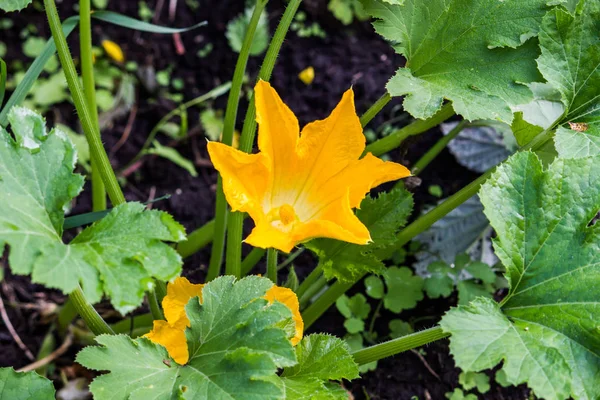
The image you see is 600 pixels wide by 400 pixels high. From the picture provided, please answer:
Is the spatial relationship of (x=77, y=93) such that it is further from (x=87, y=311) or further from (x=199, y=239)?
(x=199, y=239)

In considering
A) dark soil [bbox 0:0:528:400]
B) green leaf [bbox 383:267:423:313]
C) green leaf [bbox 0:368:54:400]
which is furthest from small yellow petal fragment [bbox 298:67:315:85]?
green leaf [bbox 0:368:54:400]

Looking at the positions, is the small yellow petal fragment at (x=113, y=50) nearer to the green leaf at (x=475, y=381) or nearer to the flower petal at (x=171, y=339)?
the flower petal at (x=171, y=339)

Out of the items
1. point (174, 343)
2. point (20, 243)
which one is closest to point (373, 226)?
point (174, 343)

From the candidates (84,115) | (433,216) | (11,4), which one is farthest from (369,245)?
(11,4)

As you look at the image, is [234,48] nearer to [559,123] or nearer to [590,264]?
[559,123]

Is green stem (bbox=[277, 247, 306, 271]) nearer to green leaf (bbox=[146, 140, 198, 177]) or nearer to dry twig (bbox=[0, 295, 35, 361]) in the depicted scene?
green leaf (bbox=[146, 140, 198, 177])
